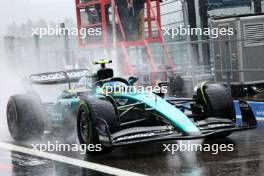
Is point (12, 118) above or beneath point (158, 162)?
above

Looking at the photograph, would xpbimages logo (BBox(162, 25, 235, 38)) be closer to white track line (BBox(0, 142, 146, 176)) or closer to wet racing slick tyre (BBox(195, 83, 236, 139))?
wet racing slick tyre (BBox(195, 83, 236, 139))

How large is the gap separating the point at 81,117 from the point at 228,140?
7.08ft

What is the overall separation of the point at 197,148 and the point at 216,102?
79cm

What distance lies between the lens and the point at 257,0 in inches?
623

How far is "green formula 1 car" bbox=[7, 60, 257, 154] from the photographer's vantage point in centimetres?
847

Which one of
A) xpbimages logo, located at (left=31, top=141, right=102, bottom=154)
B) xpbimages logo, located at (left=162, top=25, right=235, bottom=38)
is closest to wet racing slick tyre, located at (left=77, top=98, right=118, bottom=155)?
xpbimages logo, located at (left=31, top=141, right=102, bottom=154)

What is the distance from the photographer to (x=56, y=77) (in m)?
11.8

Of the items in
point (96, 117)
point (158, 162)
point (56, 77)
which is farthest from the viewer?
point (56, 77)

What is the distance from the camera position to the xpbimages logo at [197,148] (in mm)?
8758

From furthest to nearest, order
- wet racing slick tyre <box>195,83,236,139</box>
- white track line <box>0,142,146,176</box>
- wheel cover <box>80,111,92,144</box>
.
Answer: wet racing slick tyre <box>195,83,236,139</box> < wheel cover <box>80,111,92,144</box> < white track line <box>0,142,146,176</box>

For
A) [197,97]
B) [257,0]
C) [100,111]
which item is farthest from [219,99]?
[257,0]

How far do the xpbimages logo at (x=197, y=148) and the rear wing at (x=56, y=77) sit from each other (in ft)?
9.59

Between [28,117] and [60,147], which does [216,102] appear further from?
[28,117]

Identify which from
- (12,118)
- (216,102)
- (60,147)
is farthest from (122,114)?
(12,118)
